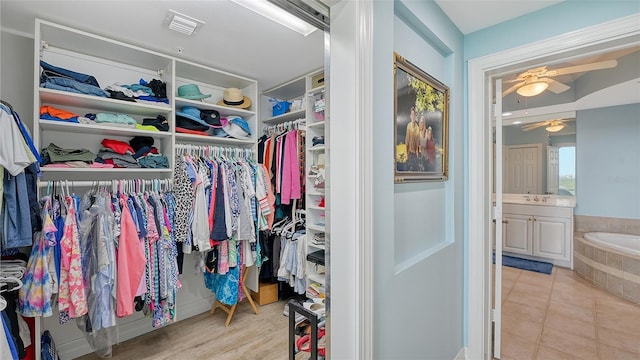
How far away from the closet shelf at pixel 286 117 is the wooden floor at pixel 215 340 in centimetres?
205

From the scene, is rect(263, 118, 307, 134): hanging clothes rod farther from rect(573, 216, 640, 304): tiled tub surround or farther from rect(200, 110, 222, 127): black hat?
rect(573, 216, 640, 304): tiled tub surround

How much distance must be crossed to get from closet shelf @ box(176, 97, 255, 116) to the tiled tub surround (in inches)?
170

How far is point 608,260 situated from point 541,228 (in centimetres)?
100

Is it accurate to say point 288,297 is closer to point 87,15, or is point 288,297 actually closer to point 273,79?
point 273,79

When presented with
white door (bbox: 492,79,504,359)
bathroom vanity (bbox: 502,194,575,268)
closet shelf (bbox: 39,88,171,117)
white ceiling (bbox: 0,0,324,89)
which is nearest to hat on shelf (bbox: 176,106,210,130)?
closet shelf (bbox: 39,88,171,117)

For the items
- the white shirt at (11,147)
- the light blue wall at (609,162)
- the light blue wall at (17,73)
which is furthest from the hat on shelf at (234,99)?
the light blue wall at (609,162)

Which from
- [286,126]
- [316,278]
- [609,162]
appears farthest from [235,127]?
[609,162]

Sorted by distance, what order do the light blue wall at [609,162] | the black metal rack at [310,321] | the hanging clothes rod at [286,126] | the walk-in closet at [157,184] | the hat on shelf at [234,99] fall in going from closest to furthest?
the black metal rack at [310,321] < the walk-in closet at [157,184] < the hat on shelf at [234,99] < the hanging clothes rod at [286,126] < the light blue wall at [609,162]

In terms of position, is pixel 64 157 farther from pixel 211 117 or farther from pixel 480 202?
pixel 480 202

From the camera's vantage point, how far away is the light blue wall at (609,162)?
3.36m

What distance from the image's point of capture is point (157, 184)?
2207 millimetres

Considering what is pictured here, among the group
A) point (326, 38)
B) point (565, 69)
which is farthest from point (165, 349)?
point (565, 69)

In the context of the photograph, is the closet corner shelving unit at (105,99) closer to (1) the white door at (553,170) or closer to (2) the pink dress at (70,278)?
(2) the pink dress at (70,278)

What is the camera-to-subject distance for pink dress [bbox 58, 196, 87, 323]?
1.63 metres
